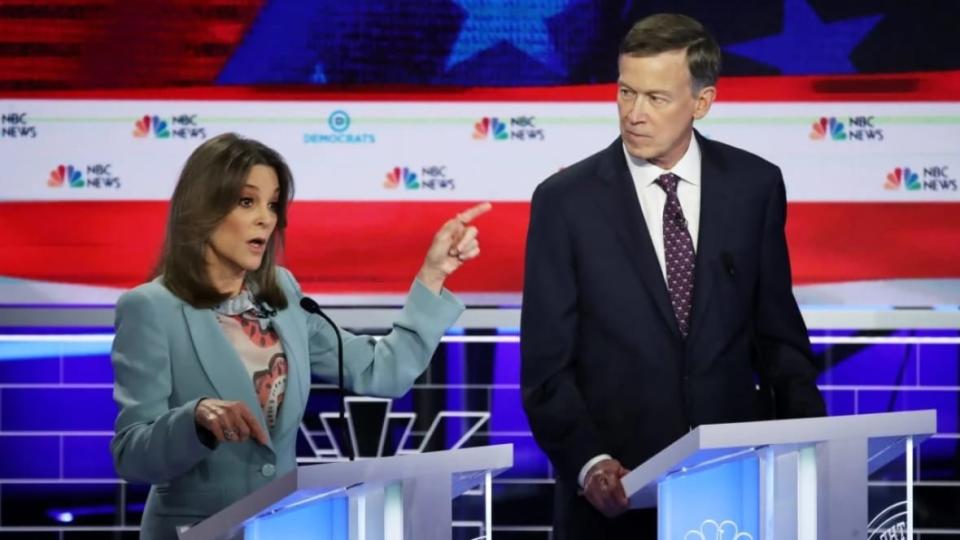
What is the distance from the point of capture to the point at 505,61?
5086 mm

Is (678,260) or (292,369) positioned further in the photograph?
(678,260)

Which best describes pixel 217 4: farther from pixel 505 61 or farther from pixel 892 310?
pixel 892 310

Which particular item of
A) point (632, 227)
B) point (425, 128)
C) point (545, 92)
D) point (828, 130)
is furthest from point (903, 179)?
point (632, 227)

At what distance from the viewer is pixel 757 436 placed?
99.3 inches

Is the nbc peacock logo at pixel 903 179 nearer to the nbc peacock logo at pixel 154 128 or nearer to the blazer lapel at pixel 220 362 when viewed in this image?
the nbc peacock logo at pixel 154 128

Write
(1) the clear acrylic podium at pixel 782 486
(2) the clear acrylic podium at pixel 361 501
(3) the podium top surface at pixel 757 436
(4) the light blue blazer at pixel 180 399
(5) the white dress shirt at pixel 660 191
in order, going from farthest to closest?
(5) the white dress shirt at pixel 660 191 → (4) the light blue blazer at pixel 180 399 → (1) the clear acrylic podium at pixel 782 486 → (3) the podium top surface at pixel 757 436 → (2) the clear acrylic podium at pixel 361 501

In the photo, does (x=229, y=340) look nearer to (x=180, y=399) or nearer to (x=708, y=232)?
(x=180, y=399)

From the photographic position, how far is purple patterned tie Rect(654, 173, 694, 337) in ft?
11.2

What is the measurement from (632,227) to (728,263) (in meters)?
0.21

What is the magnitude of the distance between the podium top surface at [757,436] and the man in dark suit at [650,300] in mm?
566

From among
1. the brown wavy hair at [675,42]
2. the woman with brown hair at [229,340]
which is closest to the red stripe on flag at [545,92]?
the brown wavy hair at [675,42]

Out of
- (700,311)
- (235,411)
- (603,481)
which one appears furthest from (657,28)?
(235,411)

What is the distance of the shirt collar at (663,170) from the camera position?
3521 millimetres

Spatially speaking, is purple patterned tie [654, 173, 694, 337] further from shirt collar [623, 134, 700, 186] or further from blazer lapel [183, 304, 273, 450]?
blazer lapel [183, 304, 273, 450]
